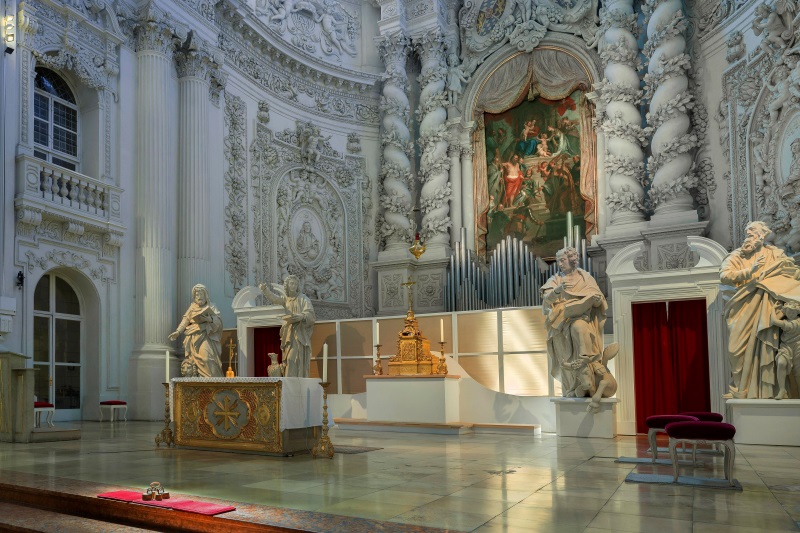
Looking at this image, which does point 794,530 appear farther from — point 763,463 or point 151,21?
point 151,21

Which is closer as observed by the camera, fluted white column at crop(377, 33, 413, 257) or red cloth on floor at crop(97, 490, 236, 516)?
red cloth on floor at crop(97, 490, 236, 516)

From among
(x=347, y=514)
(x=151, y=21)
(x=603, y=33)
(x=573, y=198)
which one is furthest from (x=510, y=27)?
(x=347, y=514)

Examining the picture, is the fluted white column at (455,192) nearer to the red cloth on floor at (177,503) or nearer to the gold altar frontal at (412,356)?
the gold altar frontal at (412,356)

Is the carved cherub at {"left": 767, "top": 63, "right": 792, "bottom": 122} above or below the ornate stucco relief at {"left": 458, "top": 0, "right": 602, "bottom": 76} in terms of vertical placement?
below

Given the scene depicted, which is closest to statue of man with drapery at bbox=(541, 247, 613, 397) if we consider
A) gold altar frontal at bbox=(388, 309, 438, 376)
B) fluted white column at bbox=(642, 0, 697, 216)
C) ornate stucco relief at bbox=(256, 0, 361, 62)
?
gold altar frontal at bbox=(388, 309, 438, 376)

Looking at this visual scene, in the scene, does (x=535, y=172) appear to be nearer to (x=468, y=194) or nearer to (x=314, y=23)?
(x=468, y=194)

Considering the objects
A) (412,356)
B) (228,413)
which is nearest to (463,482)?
(228,413)

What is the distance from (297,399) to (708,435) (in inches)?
166

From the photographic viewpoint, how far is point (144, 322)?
1272 centimetres

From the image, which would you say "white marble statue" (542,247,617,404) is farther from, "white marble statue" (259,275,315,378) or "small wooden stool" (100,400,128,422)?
"small wooden stool" (100,400,128,422)

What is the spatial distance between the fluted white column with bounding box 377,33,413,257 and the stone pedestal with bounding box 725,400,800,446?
9.81 meters

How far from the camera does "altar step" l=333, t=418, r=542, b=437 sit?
10.5 meters

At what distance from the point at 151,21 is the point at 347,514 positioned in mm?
11185

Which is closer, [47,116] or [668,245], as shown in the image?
[47,116]
